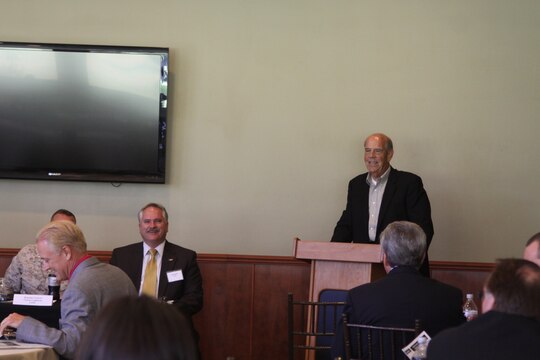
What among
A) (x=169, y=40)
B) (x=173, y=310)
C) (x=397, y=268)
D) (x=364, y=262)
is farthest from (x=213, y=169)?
(x=173, y=310)

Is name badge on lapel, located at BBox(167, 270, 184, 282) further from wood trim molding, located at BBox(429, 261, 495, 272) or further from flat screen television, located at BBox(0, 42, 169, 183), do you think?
wood trim molding, located at BBox(429, 261, 495, 272)

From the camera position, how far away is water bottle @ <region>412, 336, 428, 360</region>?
3.21 meters

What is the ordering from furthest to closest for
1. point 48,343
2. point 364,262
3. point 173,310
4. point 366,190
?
point 366,190
point 364,262
point 48,343
point 173,310

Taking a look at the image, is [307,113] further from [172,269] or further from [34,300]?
[34,300]

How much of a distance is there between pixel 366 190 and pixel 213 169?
1343 millimetres

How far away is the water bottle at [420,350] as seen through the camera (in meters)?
3.21

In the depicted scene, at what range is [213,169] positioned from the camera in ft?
21.7

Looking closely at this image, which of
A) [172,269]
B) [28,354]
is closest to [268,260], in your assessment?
[172,269]

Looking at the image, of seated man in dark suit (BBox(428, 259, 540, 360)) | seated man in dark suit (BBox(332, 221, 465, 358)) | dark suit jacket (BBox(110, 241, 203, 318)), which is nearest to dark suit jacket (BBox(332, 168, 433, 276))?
dark suit jacket (BBox(110, 241, 203, 318))

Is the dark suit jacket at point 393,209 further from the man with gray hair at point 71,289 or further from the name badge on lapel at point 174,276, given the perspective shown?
the man with gray hair at point 71,289

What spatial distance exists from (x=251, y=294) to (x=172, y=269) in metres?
1.00

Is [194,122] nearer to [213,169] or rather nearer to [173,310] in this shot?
[213,169]

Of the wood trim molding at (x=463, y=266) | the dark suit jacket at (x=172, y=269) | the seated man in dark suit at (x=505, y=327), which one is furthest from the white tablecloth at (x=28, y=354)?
the wood trim molding at (x=463, y=266)

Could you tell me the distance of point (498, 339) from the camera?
2.47 m
